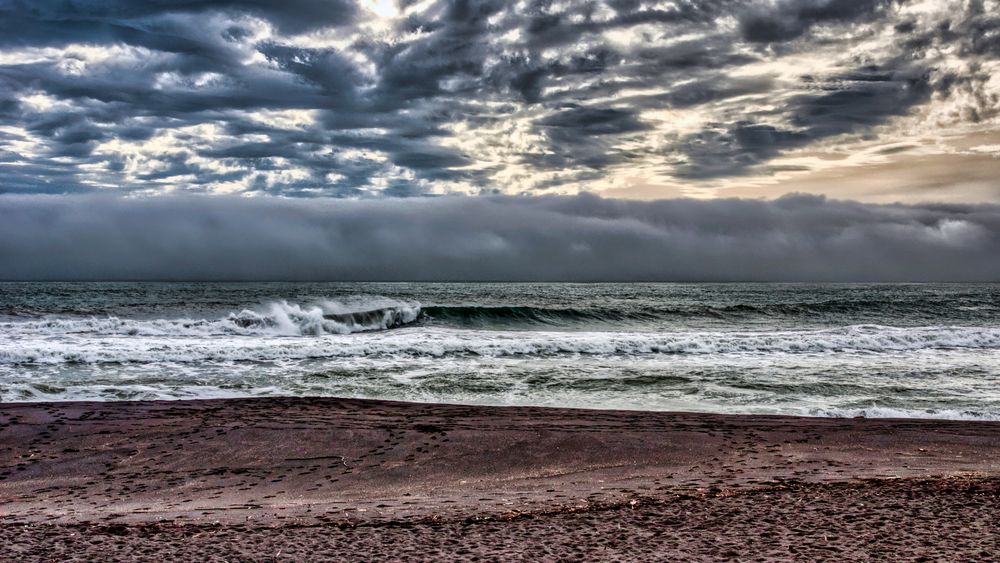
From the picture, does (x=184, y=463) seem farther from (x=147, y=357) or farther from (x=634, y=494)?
(x=147, y=357)

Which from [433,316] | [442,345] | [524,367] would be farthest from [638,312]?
[524,367]

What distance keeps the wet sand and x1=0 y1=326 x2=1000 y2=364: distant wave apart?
6.71 metres

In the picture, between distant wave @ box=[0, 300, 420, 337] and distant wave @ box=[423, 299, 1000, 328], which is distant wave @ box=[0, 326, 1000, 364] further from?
distant wave @ box=[423, 299, 1000, 328]

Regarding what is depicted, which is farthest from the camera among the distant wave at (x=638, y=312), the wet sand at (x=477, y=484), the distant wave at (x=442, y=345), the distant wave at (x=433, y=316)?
the distant wave at (x=638, y=312)

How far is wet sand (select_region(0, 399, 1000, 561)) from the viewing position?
4.59 meters

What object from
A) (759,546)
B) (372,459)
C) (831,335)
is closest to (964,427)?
(759,546)

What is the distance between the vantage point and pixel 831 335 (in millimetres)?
24688

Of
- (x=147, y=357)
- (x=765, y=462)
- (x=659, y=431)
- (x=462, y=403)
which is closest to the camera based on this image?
(x=765, y=462)

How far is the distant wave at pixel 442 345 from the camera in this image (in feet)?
59.6

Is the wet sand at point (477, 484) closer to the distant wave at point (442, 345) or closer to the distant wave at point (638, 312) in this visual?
the distant wave at point (442, 345)

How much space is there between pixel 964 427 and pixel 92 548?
39.1 feet

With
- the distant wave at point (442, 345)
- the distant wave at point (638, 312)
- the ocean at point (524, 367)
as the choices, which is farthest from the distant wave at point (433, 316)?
the distant wave at point (442, 345)

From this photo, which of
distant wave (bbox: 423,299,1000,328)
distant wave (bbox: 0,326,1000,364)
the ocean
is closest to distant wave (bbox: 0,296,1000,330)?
distant wave (bbox: 423,299,1000,328)

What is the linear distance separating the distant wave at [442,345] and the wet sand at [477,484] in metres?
6.71
